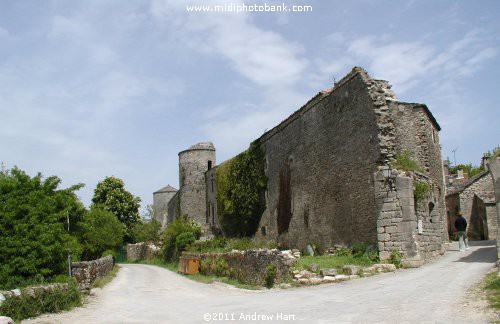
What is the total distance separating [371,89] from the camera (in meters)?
17.7

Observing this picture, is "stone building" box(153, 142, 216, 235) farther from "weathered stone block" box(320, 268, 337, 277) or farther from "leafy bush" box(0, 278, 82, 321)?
"leafy bush" box(0, 278, 82, 321)

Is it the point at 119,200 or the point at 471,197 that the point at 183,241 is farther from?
the point at 119,200

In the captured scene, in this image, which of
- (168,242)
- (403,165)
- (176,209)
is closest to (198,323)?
(403,165)

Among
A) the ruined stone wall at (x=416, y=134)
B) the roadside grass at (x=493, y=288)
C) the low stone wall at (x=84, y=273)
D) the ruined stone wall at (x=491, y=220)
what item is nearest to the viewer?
the roadside grass at (x=493, y=288)

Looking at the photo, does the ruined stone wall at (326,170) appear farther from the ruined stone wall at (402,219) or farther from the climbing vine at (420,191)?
the climbing vine at (420,191)

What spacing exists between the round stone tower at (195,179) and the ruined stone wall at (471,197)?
836 inches

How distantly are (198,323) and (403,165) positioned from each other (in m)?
10.7

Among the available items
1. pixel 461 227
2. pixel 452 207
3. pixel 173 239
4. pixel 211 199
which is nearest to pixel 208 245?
pixel 173 239

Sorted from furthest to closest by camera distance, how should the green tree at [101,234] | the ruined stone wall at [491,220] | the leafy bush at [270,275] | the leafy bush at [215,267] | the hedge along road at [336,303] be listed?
the ruined stone wall at [491,220]
the green tree at [101,234]
the leafy bush at [215,267]
the leafy bush at [270,275]
the hedge along road at [336,303]

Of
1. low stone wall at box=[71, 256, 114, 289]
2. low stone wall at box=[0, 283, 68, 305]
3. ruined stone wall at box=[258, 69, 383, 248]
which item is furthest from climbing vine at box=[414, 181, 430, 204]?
low stone wall at box=[71, 256, 114, 289]

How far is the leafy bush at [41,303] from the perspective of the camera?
34.7ft

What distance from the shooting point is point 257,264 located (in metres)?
17.0

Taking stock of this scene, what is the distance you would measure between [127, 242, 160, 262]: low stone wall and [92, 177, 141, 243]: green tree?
5.38 meters

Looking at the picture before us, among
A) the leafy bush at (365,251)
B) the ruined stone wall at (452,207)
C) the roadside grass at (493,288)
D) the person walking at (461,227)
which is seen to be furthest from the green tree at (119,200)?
the roadside grass at (493,288)
